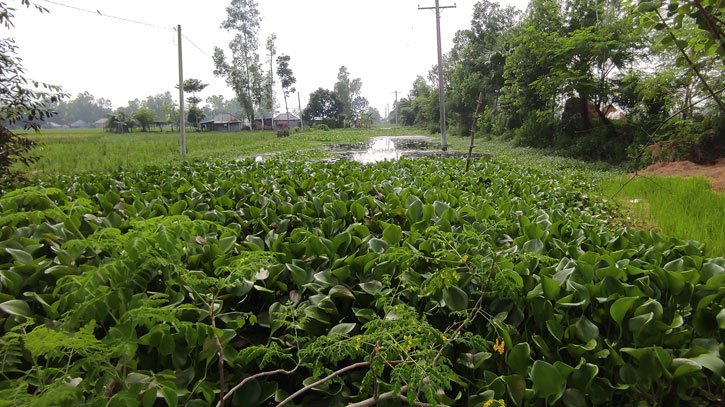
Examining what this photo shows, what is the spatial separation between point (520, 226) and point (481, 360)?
4.39 ft

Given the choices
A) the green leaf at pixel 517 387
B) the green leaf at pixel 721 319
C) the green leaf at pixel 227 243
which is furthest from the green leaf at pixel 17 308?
the green leaf at pixel 721 319

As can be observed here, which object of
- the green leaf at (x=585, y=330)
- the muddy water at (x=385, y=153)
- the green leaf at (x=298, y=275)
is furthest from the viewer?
the muddy water at (x=385, y=153)

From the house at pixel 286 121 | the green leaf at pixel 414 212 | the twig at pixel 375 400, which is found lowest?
the twig at pixel 375 400

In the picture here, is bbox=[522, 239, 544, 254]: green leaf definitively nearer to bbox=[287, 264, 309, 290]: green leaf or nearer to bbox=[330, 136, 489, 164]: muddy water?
bbox=[287, 264, 309, 290]: green leaf

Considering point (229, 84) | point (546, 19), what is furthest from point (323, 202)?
point (229, 84)

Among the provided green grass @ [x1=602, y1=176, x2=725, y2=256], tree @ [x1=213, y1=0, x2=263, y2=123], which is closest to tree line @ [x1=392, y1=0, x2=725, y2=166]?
green grass @ [x1=602, y1=176, x2=725, y2=256]

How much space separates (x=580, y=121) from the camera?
1508 centimetres

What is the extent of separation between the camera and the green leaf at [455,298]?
1.55 meters

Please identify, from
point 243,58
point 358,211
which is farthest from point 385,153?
point 243,58

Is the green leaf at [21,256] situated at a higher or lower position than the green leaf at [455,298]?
higher

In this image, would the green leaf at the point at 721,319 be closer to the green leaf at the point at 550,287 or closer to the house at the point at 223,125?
the green leaf at the point at 550,287

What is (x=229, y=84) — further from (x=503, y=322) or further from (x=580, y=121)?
(x=503, y=322)

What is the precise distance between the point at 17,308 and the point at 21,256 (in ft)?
1.70

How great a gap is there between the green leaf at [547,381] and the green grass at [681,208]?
8.03 ft
